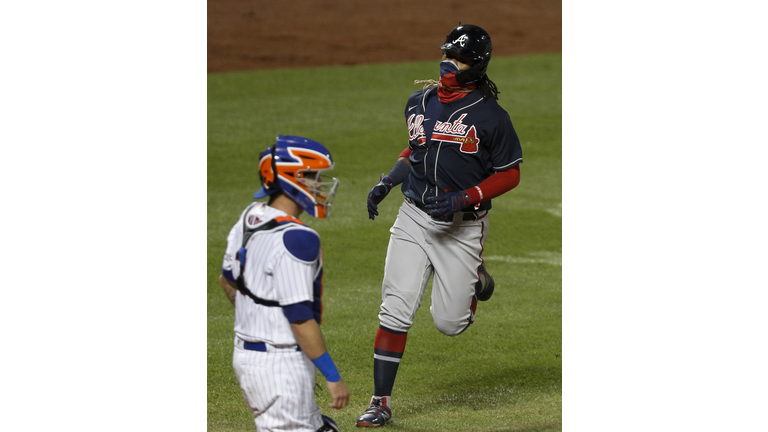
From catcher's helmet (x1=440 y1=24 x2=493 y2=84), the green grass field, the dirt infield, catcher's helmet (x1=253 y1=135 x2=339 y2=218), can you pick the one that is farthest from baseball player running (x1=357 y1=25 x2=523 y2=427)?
the dirt infield

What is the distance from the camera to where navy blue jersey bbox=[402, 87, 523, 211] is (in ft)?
15.0

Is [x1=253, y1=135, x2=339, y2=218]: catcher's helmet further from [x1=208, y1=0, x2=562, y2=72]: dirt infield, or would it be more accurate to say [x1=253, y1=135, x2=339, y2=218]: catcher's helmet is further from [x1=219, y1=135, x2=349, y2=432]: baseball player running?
[x1=208, y1=0, x2=562, y2=72]: dirt infield

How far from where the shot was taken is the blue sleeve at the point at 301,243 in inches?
126

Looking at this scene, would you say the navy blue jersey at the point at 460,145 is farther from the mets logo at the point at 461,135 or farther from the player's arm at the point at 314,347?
the player's arm at the point at 314,347

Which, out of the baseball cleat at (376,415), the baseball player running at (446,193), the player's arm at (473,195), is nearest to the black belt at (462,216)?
the baseball player running at (446,193)

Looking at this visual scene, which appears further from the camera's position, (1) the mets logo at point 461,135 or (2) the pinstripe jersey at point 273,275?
(1) the mets logo at point 461,135

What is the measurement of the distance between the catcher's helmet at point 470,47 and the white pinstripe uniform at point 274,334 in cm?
172

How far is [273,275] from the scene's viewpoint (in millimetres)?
3230

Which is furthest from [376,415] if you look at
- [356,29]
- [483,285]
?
[356,29]

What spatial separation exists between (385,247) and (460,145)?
11.8 feet

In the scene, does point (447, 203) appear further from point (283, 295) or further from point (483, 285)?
point (283, 295)

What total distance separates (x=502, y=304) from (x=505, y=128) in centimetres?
260

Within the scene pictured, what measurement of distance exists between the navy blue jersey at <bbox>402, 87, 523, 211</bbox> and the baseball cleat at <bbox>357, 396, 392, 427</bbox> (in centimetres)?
108

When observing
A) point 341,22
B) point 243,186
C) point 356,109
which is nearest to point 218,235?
point 243,186
